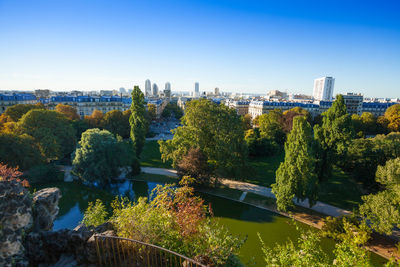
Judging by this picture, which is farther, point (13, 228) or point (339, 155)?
point (339, 155)

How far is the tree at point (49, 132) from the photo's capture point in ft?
101

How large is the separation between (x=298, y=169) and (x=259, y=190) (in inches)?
329

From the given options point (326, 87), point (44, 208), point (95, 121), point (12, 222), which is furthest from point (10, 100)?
point (326, 87)

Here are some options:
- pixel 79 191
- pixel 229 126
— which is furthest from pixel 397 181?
pixel 79 191

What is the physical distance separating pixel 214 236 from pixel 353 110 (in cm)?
9639

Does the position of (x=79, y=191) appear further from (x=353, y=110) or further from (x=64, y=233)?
(x=353, y=110)

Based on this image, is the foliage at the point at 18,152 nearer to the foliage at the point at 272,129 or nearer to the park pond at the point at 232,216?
the park pond at the point at 232,216

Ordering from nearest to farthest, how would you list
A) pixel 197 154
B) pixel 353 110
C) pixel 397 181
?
1. pixel 397 181
2. pixel 197 154
3. pixel 353 110

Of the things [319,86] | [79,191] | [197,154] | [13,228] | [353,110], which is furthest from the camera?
[319,86]

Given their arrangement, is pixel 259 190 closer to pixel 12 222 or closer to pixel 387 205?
pixel 387 205

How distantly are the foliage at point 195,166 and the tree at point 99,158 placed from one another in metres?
8.09

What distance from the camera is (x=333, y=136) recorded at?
2370cm

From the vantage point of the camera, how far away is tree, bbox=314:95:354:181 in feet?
75.6

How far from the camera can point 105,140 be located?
27.1 meters
